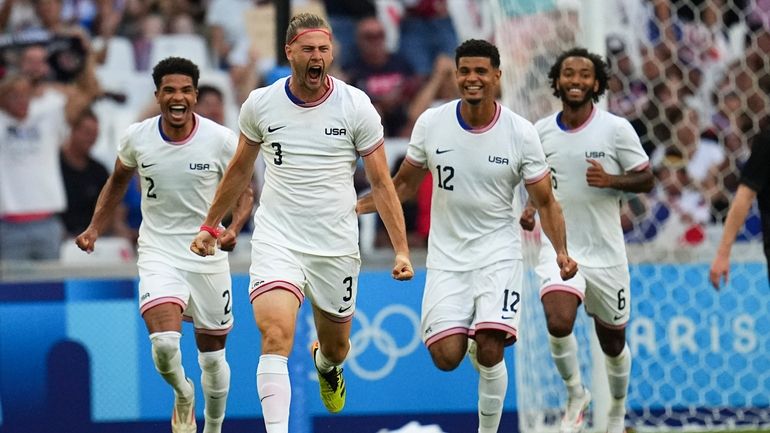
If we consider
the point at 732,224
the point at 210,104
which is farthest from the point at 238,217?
the point at 210,104

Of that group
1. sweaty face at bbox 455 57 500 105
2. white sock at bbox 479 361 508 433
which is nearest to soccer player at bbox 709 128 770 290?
white sock at bbox 479 361 508 433

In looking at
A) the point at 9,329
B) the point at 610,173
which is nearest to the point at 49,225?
the point at 9,329

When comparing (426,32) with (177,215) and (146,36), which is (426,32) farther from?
(177,215)

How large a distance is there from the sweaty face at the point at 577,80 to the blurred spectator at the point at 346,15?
16.6ft

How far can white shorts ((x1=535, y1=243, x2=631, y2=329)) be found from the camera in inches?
369

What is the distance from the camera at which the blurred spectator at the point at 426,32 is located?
1424 cm

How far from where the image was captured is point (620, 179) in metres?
9.28

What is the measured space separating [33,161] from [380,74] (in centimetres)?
357

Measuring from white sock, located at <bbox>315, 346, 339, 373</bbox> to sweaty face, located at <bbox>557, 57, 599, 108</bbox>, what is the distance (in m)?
2.55

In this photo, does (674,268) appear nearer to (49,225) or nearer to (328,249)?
(328,249)

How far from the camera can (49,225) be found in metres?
12.6

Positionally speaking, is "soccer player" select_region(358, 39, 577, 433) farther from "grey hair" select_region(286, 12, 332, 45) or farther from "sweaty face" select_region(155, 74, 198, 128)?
"sweaty face" select_region(155, 74, 198, 128)

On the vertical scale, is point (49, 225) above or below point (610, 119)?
below

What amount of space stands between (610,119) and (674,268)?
6.82 feet
